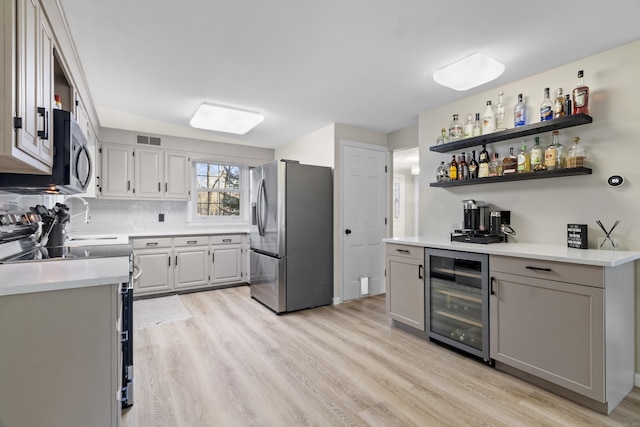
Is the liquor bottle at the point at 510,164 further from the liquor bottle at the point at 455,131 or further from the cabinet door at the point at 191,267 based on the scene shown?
the cabinet door at the point at 191,267

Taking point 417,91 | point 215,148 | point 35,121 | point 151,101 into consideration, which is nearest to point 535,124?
point 417,91

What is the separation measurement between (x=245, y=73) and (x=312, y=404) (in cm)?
256

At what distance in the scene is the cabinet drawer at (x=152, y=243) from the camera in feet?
13.0

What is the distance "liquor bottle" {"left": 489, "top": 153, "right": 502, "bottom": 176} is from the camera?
8.91 ft

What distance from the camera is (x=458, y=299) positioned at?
2475 millimetres

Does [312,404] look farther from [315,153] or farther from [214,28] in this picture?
[315,153]

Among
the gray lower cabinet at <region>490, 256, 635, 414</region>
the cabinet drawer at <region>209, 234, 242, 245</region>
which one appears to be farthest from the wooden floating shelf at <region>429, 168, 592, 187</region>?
the cabinet drawer at <region>209, 234, 242, 245</region>

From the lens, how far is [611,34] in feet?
6.53

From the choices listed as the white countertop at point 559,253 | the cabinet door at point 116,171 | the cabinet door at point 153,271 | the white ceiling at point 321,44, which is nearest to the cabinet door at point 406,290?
the white countertop at point 559,253

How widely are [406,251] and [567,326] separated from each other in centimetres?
127

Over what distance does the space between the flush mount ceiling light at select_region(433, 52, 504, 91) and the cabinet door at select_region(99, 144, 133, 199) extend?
3.95 metres

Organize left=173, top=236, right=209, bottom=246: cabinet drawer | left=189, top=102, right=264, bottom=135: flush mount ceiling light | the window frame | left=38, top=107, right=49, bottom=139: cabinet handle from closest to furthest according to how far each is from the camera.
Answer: left=38, top=107, right=49, bottom=139: cabinet handle
left=189, top=102, right=264, bottom=135: flush mount ceiling light
left=173, top=236, right=209, bottom=246: cabinet drawer
the window frame

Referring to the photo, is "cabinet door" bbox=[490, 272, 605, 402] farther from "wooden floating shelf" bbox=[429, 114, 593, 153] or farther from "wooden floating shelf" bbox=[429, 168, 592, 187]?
"wooden floating shelf" bbox=[429, 114, 593, 153]

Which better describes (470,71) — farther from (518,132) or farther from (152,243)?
(152,243)
